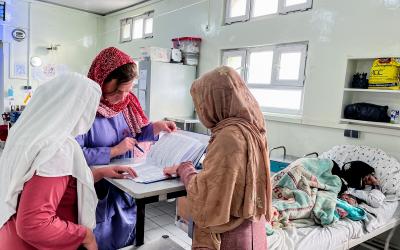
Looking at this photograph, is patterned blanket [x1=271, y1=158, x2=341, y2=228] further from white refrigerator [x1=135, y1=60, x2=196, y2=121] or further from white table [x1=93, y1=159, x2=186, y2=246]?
white refrigerator [x1=135, y1=60, x2=196, y2=121]

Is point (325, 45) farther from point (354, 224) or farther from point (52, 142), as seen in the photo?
point (52, 142)

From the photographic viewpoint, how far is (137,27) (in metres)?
6.16

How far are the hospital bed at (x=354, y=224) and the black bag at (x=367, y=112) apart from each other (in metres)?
0.28

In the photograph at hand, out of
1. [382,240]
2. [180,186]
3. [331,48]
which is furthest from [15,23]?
[382,240]

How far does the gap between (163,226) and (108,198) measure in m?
1.70

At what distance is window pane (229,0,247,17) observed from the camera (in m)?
4.14

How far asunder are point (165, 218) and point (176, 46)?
2651mm

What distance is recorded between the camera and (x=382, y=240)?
279 centimetres

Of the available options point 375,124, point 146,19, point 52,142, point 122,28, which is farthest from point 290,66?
point 122,28

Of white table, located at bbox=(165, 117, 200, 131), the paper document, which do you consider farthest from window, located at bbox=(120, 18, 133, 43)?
the paper document

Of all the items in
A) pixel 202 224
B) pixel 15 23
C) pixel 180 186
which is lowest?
pixel 202 224

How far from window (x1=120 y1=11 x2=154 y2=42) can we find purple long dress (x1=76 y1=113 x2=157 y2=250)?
14.6 feet

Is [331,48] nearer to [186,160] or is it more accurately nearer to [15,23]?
[186,160]

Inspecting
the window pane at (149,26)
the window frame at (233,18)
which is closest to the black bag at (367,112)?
the window frame at (233,18)
